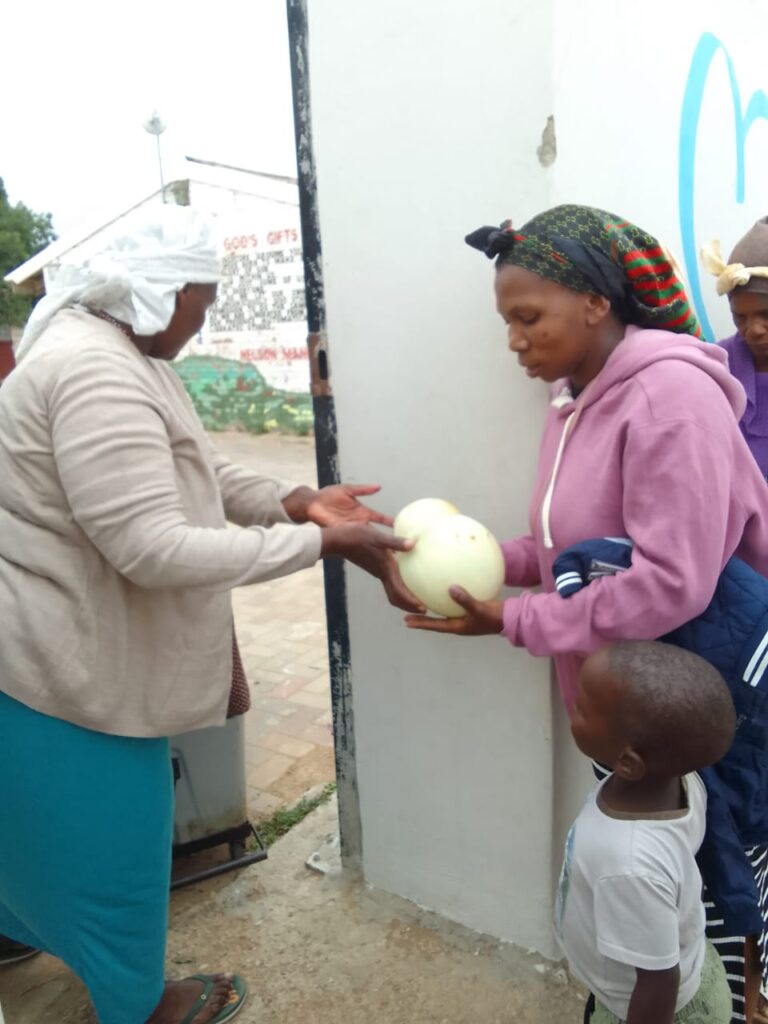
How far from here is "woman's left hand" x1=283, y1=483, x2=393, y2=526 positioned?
219cm

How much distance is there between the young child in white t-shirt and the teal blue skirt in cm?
109

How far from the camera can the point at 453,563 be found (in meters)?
1.73

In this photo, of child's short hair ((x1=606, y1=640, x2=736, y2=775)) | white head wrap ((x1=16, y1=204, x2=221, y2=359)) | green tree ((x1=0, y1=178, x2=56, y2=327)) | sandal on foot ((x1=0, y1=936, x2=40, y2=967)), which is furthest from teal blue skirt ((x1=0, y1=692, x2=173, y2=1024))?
green tree ((x1=0, y1=178, x2=56, y2=327))

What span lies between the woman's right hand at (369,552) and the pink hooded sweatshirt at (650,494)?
1.09ft

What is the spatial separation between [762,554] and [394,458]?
3.25 feet

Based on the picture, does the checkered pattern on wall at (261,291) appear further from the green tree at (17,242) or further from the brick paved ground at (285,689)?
the green tree at (17,242)

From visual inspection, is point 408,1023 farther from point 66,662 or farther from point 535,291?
point 535,291

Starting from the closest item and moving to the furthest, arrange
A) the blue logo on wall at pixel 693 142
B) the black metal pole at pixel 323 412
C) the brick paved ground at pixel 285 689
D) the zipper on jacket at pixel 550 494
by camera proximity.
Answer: the zipper on jacket at pixel 550 494 < the black metal pole at pixel 323 412 < the blue logo on wall at pixel 693 142 < the brick paved ground at pixel 285 689

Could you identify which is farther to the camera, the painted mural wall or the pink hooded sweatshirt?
the painted mural wall

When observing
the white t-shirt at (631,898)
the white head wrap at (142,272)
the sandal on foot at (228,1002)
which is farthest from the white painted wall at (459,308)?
the white t-shirt at (631,898)

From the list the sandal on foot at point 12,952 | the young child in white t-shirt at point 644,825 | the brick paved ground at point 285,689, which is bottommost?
the brick paved ground at point 285,689

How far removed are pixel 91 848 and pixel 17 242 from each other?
27141 mm

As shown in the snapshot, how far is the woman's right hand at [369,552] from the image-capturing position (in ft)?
6.29

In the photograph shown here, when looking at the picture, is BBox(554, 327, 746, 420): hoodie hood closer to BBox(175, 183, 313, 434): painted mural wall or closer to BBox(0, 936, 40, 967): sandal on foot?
BBox(0, 936, 40, 967): sandal on foot
